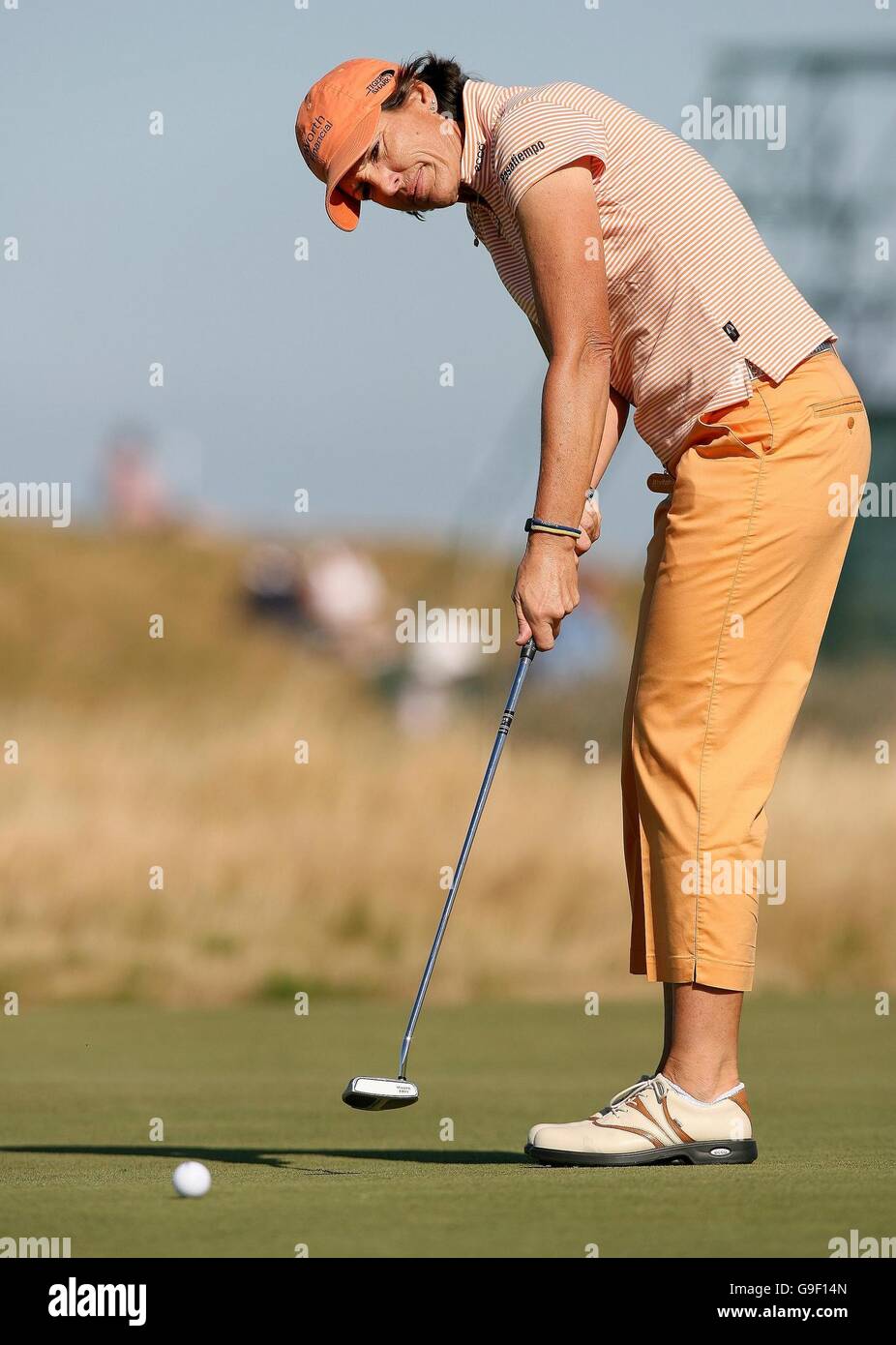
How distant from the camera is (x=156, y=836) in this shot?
1264 cm

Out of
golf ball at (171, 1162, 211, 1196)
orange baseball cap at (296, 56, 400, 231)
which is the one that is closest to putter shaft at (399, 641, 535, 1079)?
golf ball at (171, 1162, 211, 1196)

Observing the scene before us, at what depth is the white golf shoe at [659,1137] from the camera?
439cm

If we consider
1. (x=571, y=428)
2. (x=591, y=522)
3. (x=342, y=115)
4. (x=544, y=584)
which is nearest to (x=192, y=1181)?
(x=544, y=584)

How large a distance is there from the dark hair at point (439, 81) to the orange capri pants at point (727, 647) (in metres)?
0.81

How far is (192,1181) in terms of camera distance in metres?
3.92

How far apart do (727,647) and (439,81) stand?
127cm

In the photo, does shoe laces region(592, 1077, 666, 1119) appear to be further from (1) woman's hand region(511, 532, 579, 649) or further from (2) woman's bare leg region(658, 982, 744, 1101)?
(1) woman's hand region(511, 532, 579, 649)

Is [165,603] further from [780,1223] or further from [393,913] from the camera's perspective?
[780,1223]

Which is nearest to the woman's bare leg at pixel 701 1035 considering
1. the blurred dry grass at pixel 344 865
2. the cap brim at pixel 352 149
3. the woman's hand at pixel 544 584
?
the woman's hand at pixel 544 584

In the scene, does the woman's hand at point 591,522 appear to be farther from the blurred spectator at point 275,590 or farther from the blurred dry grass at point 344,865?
the blurred spectator at point 275,590

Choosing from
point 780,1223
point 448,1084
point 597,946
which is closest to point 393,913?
point 597,946

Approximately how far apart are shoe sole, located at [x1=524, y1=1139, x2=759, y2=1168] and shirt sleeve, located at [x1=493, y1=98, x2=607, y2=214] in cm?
180
